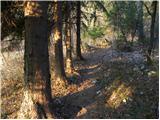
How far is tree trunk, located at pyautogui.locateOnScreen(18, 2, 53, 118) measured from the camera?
9.48 metres

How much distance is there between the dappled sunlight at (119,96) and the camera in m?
10.9

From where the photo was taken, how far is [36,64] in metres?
9.58

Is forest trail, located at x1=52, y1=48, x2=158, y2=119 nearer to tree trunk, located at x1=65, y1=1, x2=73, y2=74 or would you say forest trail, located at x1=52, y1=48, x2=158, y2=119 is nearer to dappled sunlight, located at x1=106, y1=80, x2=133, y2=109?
dappled sunlight, located at x1=106, y1=80, x2=133, y2=109

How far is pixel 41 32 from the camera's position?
376 inches

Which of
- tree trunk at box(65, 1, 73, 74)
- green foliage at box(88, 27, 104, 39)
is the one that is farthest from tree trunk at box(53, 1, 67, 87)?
green foliage at box(88, 27, 104, 39)

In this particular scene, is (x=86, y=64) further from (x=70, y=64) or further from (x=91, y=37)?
(x=91, y=37)

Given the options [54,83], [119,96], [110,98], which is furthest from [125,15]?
[119,96]

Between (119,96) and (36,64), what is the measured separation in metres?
3.17

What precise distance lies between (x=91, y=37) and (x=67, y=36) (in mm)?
20020

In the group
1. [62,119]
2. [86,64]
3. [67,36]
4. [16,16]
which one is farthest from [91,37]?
[62,119]

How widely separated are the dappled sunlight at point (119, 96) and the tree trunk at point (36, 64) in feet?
7.17

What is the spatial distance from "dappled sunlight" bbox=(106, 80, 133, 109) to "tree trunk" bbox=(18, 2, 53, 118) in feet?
7.17

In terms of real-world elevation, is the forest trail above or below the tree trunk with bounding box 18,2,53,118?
below

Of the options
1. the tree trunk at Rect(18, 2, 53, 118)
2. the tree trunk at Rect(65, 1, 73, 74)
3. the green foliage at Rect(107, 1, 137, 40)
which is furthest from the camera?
the green foliage at Rect(107, 1, 137, 40)
